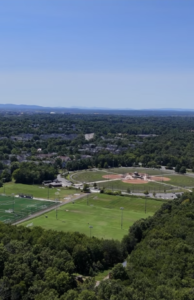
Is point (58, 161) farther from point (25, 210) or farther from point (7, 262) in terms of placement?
point (7, 262)

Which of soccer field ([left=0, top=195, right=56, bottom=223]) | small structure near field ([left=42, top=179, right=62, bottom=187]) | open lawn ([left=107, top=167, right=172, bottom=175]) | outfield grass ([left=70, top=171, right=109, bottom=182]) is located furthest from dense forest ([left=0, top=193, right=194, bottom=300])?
open lawn ([left=107, top=167, right=172, bottom=175])

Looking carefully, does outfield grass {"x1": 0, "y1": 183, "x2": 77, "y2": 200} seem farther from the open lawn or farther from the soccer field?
the open lawn

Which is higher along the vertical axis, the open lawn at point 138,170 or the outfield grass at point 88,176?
the open lawn at point 138,170

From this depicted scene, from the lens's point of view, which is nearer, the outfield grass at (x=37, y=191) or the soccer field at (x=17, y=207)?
the soccer field at (x=17, y=207)

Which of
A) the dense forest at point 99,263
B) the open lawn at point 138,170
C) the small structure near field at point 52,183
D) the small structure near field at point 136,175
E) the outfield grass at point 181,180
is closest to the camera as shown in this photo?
the dense forest at point 99,263

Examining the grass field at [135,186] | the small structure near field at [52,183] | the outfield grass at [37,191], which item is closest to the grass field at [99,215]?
the outfield grass at [37,191]

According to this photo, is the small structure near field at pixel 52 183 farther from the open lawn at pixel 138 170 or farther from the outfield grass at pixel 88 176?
the open lawn at pixel 138 170
